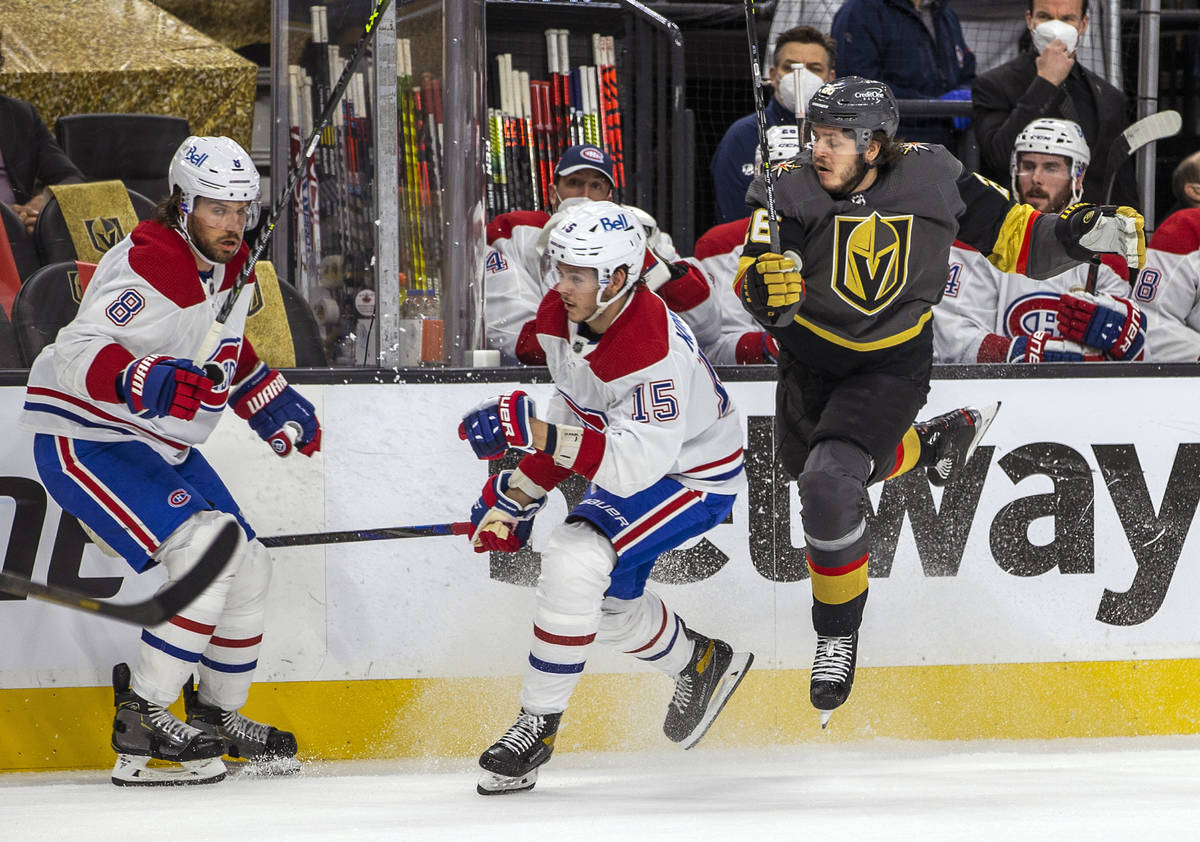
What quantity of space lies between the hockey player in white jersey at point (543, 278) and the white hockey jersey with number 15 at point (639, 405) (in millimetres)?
512

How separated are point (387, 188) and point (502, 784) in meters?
1.42

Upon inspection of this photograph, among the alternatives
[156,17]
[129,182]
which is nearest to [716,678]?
[129,182]

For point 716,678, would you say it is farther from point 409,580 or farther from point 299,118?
point 299,118

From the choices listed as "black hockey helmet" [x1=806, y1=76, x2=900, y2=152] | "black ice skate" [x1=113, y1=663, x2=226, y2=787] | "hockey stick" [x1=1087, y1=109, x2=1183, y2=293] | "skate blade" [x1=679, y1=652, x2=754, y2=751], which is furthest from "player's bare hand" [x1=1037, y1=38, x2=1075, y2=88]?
"black ice skate" [x1=113, y1=663, x2=226, y2=787]

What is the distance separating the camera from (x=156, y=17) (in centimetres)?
553

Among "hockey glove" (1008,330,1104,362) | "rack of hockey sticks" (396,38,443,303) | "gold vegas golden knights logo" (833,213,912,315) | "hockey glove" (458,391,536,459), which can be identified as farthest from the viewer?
"hockey glove" (1008,330,1104,362)

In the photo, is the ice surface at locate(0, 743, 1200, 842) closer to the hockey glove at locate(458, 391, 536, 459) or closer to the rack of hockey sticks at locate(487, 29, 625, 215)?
the hockey glove at locate(458, 391, 536, 459)

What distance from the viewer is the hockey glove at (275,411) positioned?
3.39 meters

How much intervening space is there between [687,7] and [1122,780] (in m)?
3.17

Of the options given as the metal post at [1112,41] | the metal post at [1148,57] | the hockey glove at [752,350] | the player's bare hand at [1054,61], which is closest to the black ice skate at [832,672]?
the hockey glove at [752,350]

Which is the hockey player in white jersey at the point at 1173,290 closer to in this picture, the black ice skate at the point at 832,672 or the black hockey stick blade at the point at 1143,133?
the black hockey stick blade at the point at 1143,133

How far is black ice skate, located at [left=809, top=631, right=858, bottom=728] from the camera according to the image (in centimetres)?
308

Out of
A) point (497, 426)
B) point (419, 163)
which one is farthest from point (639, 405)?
point (419, 163)

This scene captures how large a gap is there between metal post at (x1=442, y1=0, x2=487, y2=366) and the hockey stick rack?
1.42 metres
